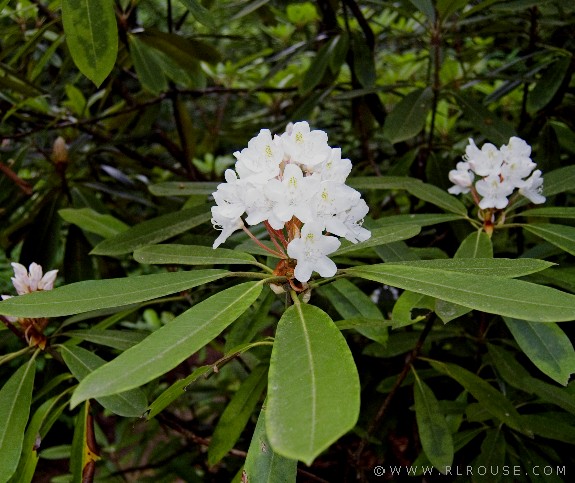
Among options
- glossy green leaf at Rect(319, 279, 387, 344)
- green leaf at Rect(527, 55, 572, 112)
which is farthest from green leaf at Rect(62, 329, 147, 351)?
green leaf at Rect(527, 55, 572, 112)

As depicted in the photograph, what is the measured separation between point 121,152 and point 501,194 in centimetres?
135

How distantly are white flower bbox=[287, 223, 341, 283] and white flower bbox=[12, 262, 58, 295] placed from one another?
1.85 feet

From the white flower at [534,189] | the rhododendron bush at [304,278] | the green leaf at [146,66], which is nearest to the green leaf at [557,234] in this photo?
the rhododendron bush at [304,278]

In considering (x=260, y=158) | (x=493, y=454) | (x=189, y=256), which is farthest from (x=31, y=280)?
(x=493, y=454)

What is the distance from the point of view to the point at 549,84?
160 cm

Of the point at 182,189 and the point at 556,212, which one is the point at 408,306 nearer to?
the point at 556,212

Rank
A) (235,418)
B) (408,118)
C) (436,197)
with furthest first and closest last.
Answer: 1. (408,118)
2. (436,197)
3. (235,418)

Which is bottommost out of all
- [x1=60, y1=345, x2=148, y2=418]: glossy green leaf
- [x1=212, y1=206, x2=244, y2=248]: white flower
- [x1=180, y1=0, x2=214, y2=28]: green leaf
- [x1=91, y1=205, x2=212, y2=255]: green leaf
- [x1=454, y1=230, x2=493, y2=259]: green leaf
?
[x1=60, y1=345, x2=148, y2=418]: glossy green leaf

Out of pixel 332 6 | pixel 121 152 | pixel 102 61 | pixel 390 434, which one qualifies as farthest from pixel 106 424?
pixel 102 61

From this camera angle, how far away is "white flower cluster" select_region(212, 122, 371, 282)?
0.80 metres

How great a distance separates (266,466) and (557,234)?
0.66m

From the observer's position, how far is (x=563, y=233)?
40.9 inches

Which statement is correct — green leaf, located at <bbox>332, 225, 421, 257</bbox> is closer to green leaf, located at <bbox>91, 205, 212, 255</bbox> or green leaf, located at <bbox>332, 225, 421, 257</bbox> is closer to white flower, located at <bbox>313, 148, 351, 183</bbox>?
white flower, located at <bbox>313, 148, 351, 183</bbox>

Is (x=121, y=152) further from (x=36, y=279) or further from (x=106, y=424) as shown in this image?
(x=106, y=424)
